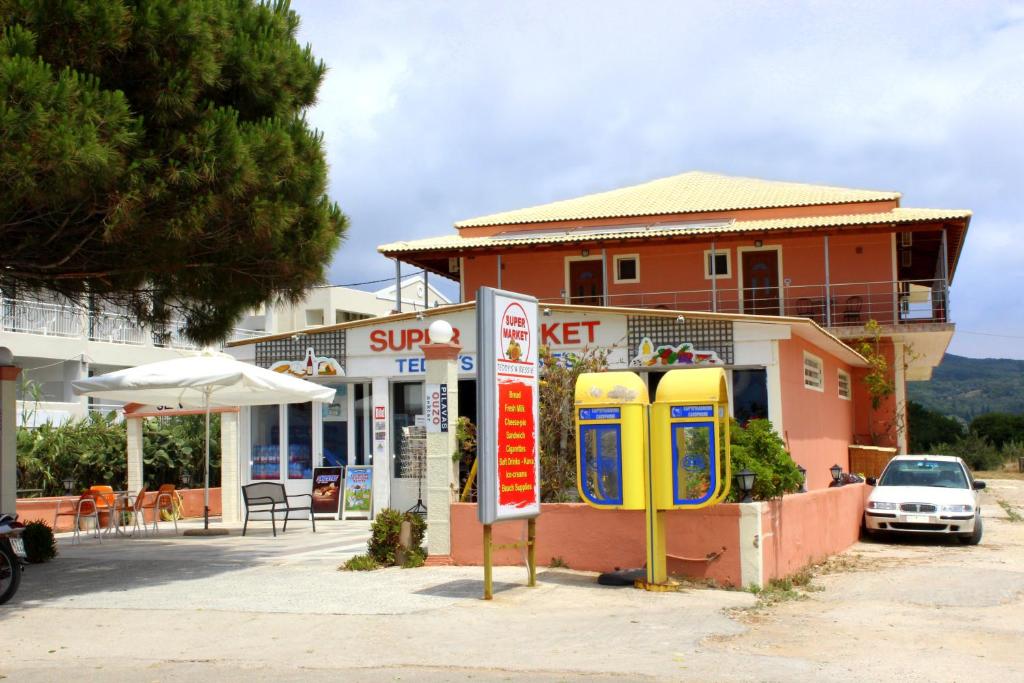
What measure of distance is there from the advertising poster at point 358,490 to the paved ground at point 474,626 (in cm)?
627

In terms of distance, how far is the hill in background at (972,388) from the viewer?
11256 centimetres

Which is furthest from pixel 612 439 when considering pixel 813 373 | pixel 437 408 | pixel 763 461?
pixel 813 373

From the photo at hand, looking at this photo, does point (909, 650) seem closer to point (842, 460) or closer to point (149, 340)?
point (842, 460)

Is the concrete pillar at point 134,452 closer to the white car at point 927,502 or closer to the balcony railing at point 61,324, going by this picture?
the balcony railing at point 61,324

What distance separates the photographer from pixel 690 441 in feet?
34.4

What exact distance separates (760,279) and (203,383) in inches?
678

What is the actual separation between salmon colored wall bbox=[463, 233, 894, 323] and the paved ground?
606 inches

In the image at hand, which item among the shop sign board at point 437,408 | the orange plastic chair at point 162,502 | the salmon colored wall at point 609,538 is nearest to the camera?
the salmon colored wall at point 609,538

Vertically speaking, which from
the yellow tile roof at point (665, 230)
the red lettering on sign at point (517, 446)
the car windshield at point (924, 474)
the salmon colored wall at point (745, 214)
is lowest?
the car windshield at point (924, 474)

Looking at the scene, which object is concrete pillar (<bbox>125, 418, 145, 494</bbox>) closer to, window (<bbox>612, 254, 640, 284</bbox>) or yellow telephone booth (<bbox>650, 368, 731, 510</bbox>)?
yellow telephone booth (<bbox>650, 368, 731, 510</bbox>)

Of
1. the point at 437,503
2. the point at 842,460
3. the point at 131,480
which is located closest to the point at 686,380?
the point at 437,503

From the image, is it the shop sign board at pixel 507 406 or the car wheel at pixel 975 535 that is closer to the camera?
the shop sign board at pixel 507 406

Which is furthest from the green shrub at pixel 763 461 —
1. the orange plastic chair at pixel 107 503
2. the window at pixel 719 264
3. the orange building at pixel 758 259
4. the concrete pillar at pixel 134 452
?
the window at pixel 719 264

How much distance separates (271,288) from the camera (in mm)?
12617
